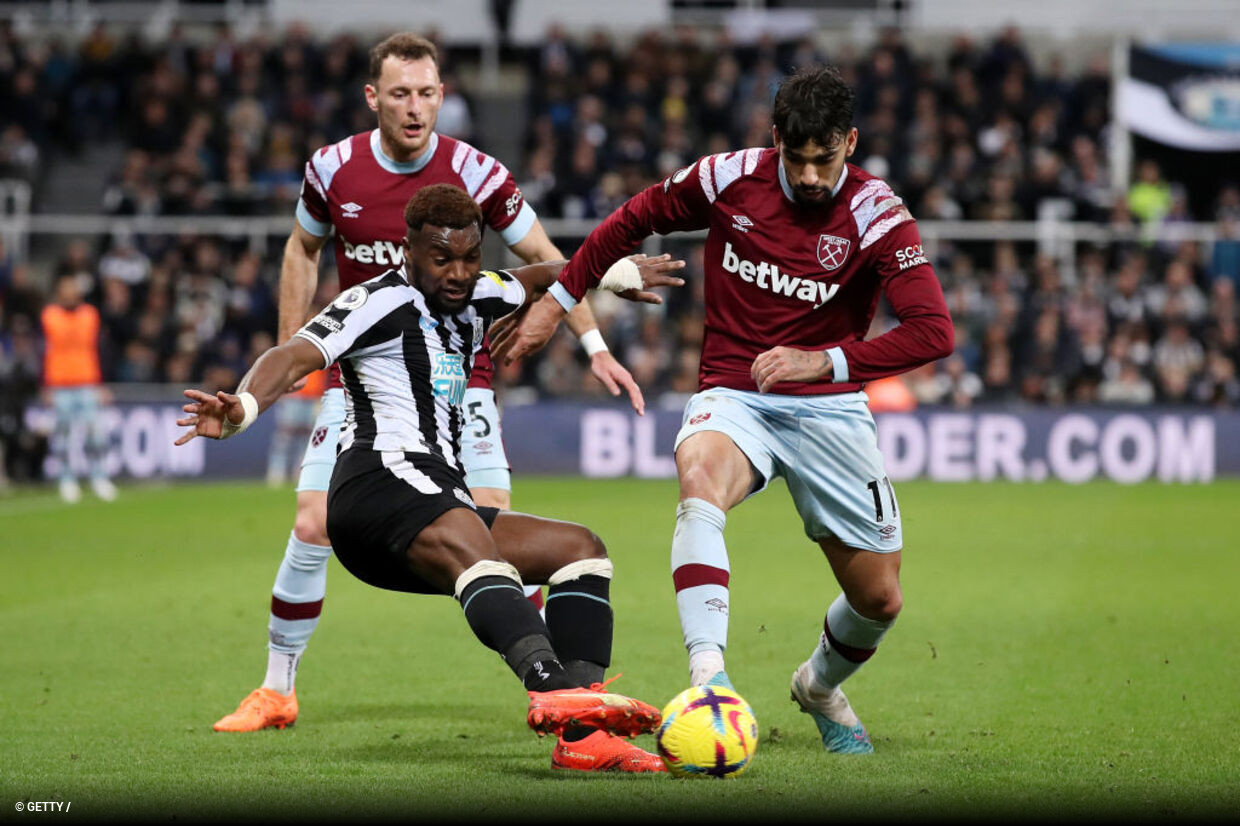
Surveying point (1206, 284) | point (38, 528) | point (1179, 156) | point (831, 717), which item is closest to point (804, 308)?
point (831, 717)

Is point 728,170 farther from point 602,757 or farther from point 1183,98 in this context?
point 1183,98

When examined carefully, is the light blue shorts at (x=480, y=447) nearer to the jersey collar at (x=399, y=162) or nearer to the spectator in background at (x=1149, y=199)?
the jersey collar at (x=399, y=162)

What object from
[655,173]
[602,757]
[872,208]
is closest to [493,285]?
[872,208]

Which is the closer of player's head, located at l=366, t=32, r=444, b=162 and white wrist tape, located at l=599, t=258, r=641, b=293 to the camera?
white wrist tape, located at l=599, t=258, r=641, b=293

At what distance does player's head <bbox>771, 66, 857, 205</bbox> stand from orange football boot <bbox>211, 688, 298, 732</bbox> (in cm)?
290

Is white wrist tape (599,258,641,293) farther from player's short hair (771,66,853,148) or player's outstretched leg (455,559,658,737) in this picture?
player's outstretched leg (455,559,658,737)

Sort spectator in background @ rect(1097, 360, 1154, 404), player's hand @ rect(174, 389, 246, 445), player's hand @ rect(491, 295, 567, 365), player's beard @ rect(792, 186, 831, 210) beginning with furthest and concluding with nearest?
spectator in background @ rect(1097, 360, 1154, 404), player's hand @ rect(491, 295, 567, 365), player's beard @ rect(792, 186, 831, 210), player's hand @ rect(174, 389, 246, 445)

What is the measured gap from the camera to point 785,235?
6.07 m

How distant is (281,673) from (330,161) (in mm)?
2106

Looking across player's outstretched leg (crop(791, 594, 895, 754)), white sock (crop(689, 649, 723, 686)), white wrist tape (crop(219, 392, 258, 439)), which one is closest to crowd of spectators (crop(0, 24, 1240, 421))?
player's outstretched leg (crop(791, 594, 895, 754))

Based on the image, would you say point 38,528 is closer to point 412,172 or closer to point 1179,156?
point 412,172

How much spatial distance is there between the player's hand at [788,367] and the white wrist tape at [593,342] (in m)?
0.92

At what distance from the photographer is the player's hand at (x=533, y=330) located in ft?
20.1

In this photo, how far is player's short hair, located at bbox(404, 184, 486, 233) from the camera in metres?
5.70
